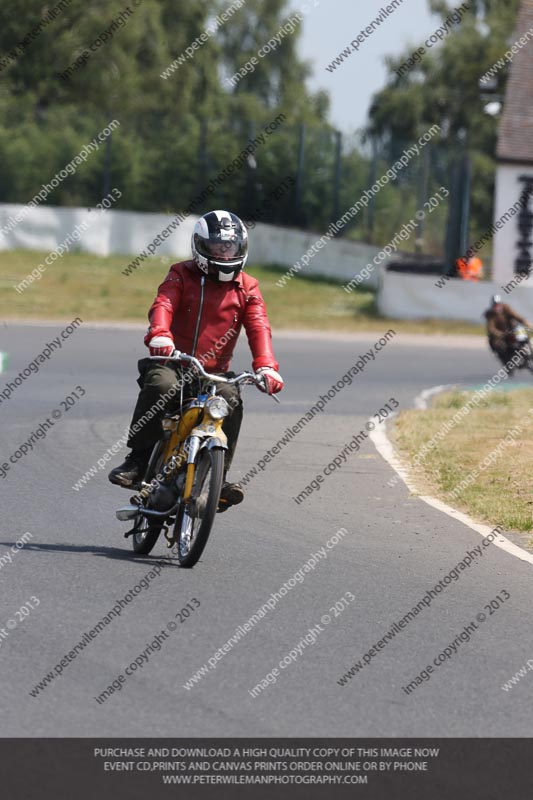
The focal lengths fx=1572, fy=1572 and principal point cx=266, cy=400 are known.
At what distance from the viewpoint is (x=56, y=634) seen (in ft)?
22.6

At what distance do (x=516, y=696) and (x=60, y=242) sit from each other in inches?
1386

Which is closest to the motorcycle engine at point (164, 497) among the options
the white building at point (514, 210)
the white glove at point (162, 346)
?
the white glove at point (162, 346)

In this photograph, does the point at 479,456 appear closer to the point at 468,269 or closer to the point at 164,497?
the point at 164,497

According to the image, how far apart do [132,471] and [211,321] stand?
981 mm

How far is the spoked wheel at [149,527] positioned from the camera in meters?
8.80

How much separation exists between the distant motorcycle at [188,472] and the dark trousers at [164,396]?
0.05 m

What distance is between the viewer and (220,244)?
333 inches

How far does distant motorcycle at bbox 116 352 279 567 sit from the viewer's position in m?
8.24

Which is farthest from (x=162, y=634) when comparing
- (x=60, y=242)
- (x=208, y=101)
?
(x=208, y=101)

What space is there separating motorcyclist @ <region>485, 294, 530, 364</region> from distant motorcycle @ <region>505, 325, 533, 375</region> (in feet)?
0.17
